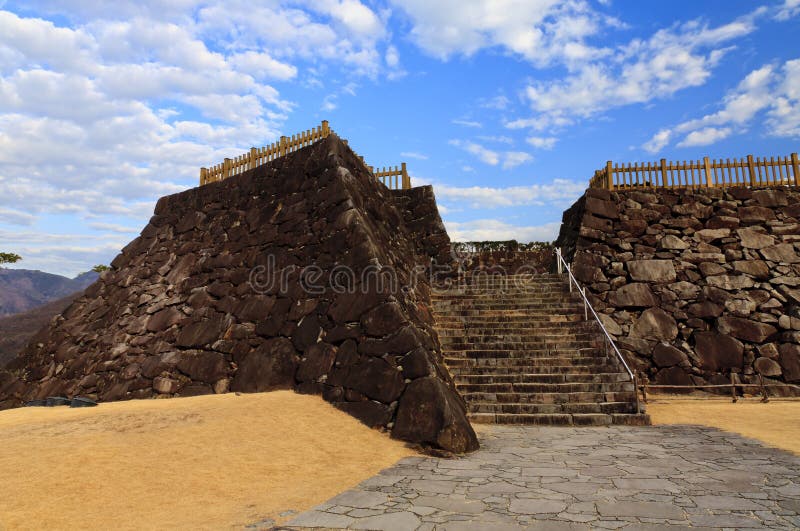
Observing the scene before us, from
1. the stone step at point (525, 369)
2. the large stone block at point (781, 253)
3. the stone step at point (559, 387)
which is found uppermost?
the large stone block at point (781, 253)

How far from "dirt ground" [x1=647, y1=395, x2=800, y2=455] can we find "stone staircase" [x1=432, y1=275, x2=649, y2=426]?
43.2 inches

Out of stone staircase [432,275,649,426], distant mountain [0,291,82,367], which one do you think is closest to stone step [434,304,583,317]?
stone staircase [432,275,649,426]

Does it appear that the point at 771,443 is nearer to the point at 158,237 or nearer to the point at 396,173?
the point at 396,173

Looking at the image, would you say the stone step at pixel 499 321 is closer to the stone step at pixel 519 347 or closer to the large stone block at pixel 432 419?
the stone step at pixel 519 347

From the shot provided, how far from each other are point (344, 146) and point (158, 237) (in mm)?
A: 7042

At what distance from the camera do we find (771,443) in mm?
6031

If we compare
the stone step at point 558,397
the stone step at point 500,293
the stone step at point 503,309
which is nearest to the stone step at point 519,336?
the stone step at point 503,309

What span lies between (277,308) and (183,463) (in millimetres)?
4606

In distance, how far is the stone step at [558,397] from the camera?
314 inches

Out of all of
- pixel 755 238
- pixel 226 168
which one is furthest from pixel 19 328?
pixel 755 238

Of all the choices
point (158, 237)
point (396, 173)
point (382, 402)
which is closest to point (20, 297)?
point (158, 237)

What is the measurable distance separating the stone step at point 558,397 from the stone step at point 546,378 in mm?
373

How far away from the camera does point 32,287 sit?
260 feet

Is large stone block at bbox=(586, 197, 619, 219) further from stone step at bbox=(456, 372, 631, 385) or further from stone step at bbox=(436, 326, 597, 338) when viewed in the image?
stone step at bbox=(456, 372, 631, 385)
